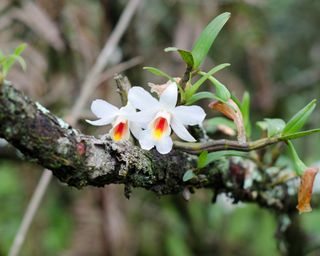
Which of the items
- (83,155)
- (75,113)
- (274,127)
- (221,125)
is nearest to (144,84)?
(75,113)

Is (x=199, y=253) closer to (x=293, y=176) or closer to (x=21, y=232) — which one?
(x=21, y=232)

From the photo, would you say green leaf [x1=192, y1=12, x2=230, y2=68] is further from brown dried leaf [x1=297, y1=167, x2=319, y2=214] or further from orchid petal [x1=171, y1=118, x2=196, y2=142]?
brown dried leaf [x1=297, y1=167, x2=319, y2=214]

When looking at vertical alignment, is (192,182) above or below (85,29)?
below

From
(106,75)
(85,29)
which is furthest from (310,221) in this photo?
(85,29)

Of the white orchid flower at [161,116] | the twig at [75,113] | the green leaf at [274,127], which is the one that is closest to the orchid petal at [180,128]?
the white orchid flower at [161,116]

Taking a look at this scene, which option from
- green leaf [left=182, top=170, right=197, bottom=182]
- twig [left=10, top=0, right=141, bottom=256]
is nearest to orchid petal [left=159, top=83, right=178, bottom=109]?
green leaf [left=182, top=170, right=197, bottom=182]

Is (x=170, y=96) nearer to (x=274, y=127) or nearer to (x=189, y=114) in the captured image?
(x=189, y=114)
